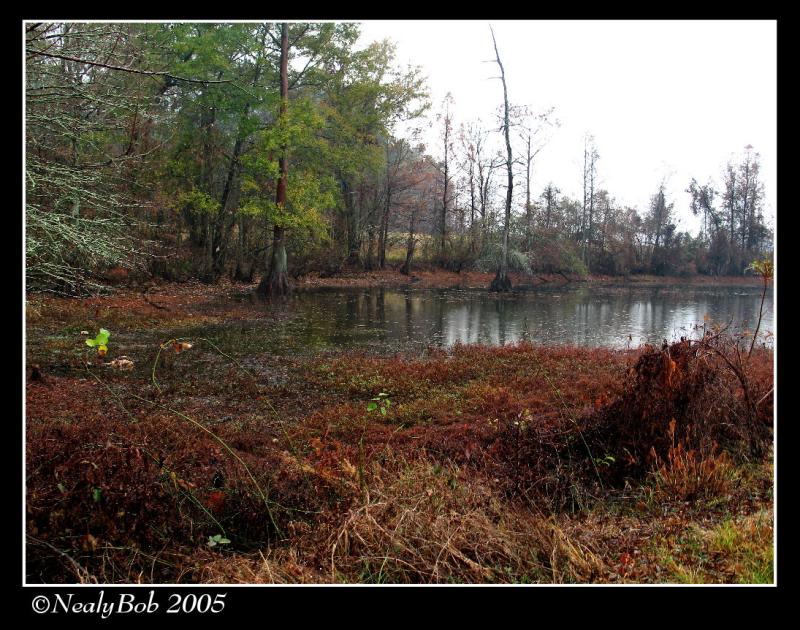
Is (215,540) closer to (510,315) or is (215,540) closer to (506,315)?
(506,315)

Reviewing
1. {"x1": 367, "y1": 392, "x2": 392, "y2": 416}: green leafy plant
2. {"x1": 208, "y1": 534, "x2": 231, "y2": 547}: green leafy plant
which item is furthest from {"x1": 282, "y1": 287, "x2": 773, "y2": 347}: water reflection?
{"x1": 208, "y1": 534, "x2": 231, "y2": 547}: green leafy plant

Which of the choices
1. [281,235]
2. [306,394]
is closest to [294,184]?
[281,235]

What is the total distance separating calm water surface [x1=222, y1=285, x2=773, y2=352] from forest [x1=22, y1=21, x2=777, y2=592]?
225 millimetres

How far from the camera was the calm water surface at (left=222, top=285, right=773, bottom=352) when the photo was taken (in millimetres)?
15208

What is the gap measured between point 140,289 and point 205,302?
3.04m

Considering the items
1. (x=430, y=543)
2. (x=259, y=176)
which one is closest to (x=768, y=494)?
(x=430, y=543)

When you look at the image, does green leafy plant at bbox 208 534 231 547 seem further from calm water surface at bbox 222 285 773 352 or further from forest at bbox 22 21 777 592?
calm water surface at bbox 222 285 773 352

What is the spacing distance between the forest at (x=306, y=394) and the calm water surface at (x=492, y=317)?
0.23m

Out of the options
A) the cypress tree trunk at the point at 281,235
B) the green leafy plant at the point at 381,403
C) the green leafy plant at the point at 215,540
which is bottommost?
the green leafy plant at the point at 215,540

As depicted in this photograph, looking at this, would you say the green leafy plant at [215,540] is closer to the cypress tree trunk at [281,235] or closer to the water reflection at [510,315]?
the water reflection at [510,315]

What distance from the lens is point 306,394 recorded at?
9102mm

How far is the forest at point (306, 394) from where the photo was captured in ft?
12.5

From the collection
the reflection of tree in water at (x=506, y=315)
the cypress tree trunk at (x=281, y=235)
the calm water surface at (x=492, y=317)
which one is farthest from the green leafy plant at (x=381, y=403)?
the cypress tree trunk at (x=281, y=235)

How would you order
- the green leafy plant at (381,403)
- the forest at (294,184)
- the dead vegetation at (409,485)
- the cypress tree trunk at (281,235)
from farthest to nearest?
the cypress tree trunk at (281,235), the forest at (294,184), the green leafy plant at (381,403), the dead vegetation at (409,485)
